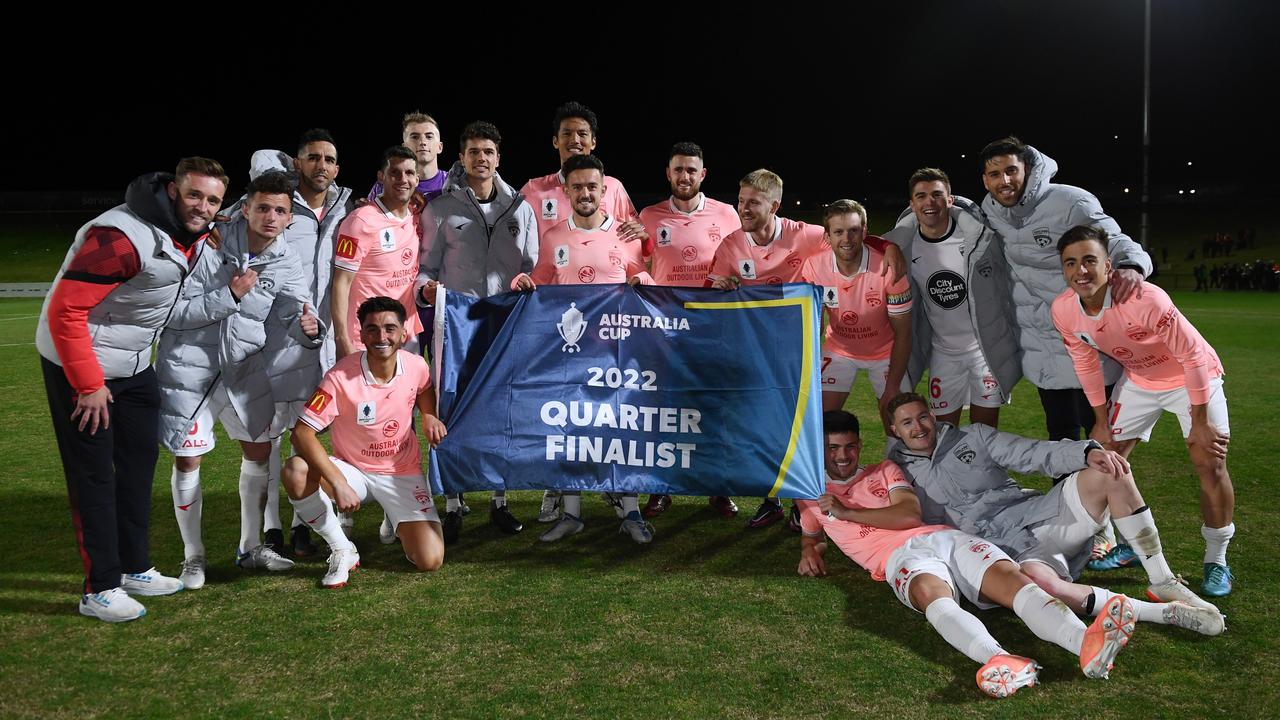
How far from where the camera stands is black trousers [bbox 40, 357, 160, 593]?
13.2 ft

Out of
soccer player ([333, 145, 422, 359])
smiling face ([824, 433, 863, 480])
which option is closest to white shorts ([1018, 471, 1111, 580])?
smiling face ([824, 433, 863, 480])

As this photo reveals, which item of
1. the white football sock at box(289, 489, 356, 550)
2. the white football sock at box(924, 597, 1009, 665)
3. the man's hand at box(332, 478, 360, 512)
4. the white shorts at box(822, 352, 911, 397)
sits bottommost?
Result: the white football sock at box(924, 597, 1009, 665)

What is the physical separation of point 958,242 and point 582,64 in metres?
44.7

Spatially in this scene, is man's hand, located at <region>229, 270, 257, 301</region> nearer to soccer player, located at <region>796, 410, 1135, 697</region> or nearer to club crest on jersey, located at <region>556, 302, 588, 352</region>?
club crest on jersey, located at <region>556, 302, 588, 352</region>

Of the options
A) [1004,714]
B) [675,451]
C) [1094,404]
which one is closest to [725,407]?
[675,451]

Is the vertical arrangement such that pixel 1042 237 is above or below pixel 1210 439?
above

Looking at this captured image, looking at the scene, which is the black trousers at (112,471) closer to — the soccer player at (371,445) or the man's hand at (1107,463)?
the soccer player at (371,445)

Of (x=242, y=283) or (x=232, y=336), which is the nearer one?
(x=242, y=283)

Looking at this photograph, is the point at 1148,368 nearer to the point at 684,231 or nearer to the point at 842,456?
the point at 842,456

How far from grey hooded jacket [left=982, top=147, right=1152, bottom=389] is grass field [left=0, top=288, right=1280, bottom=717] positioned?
1168mm

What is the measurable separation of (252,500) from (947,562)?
11.9 feet

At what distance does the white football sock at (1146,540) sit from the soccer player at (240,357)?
409 centimetres

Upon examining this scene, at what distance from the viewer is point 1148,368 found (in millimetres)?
4469

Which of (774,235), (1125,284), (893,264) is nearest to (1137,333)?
(1125,284)
